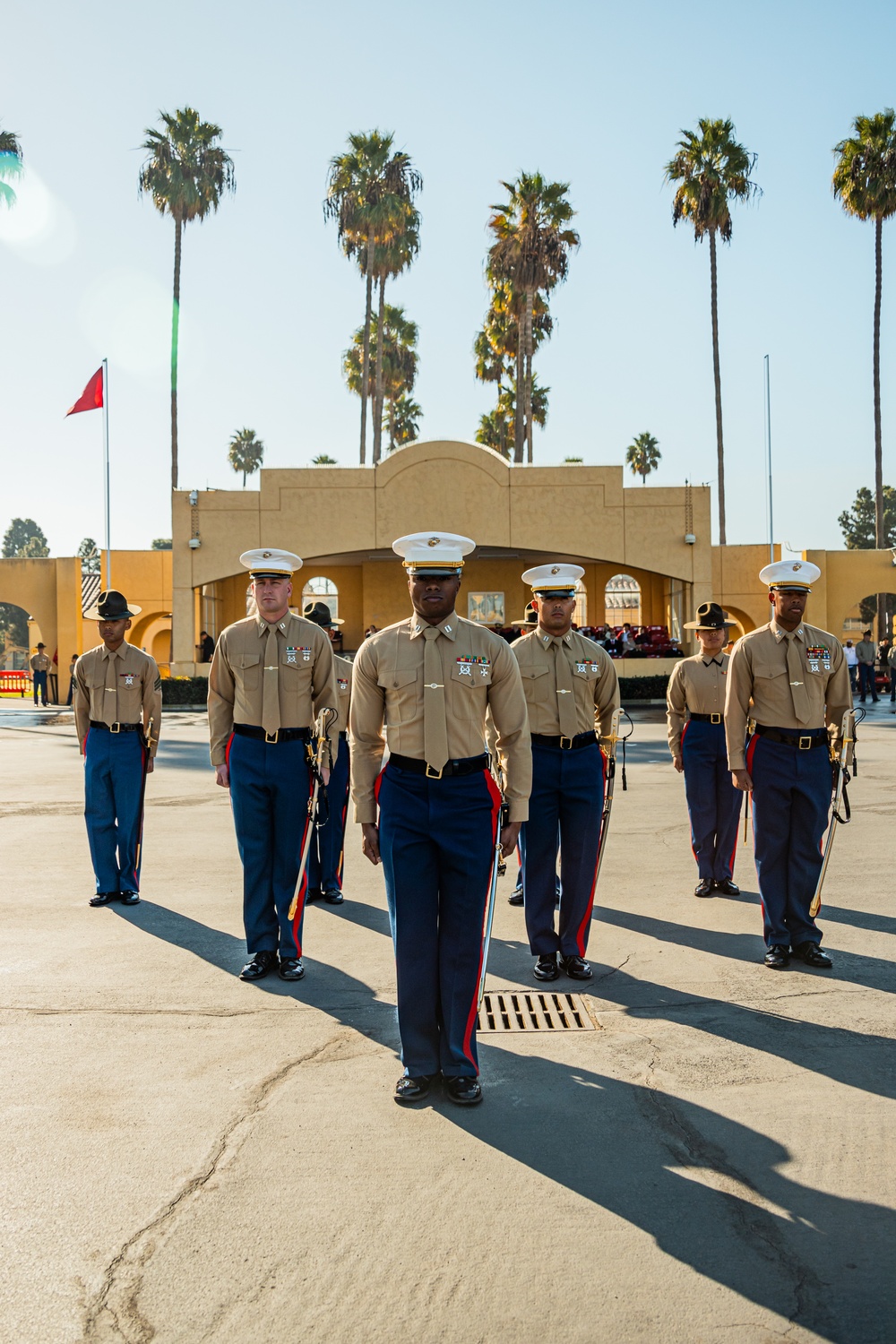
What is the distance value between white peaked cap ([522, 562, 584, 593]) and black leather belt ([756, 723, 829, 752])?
1.38 metres

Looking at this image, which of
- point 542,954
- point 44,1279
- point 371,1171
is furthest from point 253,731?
point 44,1279

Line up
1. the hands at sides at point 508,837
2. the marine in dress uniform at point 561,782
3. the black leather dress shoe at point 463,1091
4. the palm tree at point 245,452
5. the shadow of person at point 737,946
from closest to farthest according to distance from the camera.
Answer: the black leather dress shoe at point 463,1091
the hands at sides at point 508,837
the shadow of person at point 737,946
the marine in dress uniform at point 561,782
the palm tree at point 245,452

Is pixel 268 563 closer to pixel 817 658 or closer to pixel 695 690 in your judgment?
pixel 817 658

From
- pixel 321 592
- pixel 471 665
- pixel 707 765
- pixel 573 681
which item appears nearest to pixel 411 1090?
pixel 471 665

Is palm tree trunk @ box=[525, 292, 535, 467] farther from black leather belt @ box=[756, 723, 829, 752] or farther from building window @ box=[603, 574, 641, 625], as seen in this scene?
black leather belt @ box=[756, 723, 829, 752]

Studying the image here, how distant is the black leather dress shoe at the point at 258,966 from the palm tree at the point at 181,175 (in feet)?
124

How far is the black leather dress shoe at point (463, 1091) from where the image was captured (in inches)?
168

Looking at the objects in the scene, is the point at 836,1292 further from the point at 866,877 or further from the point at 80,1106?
the point at 866,877

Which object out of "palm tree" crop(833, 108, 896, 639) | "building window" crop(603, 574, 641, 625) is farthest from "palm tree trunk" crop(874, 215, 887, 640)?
"building window" crop(603, 574, 641, 625)

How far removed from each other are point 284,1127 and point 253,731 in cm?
249

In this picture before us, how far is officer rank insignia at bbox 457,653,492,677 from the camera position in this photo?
454 centimetres

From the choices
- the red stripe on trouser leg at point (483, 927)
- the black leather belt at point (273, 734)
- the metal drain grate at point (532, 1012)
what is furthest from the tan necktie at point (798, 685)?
the black leather belt at point (273, 734)

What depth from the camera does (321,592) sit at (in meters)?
40.7

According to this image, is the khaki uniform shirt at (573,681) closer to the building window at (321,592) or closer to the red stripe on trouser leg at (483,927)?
the red stripe on trouser leg at (483,927)
